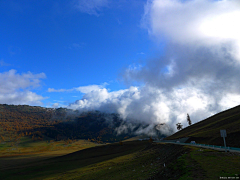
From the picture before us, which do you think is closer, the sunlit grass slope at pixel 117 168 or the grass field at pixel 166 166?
the grass field at pixel 166 166

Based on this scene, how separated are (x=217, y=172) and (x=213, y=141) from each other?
54.3 m

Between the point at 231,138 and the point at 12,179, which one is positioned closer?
the point at 231,138

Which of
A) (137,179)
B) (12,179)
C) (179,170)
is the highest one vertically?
(179,170)

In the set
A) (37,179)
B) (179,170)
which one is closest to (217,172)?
(179,170)

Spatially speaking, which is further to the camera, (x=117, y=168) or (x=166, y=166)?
(x=117, y=168)

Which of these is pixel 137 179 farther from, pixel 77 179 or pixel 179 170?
pixel 77 179

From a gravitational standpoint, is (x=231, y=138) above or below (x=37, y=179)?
above

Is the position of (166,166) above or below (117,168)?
above

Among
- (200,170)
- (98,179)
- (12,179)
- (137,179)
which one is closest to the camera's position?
(200,170)

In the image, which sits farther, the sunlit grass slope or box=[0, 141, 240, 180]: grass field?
the sunlit grass slope

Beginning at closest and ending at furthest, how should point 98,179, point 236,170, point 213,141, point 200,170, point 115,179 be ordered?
point 236,170
point 200,170
point 115,179
point 98,179
point 213,141

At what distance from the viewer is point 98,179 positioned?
3909 cm

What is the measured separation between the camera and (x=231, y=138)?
58.2 meters

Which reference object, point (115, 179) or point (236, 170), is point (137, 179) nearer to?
point (115, 179)
